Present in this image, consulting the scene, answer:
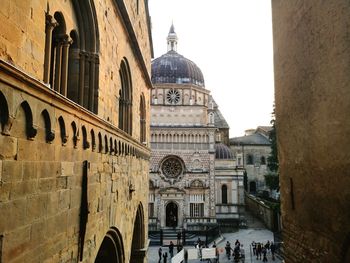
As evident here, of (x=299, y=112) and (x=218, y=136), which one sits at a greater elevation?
(x=218, y=136)

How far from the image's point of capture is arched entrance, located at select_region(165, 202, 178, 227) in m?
31.9

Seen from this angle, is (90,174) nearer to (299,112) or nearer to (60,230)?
(60,230)

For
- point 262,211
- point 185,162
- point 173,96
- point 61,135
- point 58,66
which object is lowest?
point 262,211

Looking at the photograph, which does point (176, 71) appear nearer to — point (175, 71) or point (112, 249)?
point (175, 71)

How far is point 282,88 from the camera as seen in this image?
28.4ft

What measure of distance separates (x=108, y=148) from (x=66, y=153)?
1911 millimetres

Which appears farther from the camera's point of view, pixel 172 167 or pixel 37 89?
pixel 172 167

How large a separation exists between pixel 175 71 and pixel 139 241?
2664 cm

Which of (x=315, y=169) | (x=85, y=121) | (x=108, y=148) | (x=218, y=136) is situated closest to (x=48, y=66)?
(x=85, y=121)

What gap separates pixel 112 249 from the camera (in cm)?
744

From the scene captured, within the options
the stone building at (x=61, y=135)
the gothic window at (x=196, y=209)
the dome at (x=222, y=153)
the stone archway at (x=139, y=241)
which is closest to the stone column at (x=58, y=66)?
the stone building at (x=61, y=135)

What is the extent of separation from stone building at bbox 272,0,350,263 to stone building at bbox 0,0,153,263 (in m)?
3.94

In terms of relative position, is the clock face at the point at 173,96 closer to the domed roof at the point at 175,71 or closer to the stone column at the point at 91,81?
the domed roof at the point at 175,71

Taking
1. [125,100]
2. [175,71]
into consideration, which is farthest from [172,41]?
[125,100]
